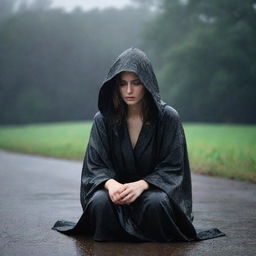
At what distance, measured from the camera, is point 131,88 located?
4426 millimetres

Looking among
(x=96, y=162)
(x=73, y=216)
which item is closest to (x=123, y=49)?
(x=73, y=216)

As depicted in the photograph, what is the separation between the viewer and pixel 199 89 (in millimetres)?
39844

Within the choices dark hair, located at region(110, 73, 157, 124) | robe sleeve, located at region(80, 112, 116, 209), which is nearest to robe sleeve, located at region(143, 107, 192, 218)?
dark hair, located at region(110, 73, 157, 124)

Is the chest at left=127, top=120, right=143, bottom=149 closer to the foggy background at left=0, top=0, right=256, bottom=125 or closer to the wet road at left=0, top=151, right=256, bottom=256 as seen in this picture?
the wet road at left=0, top=151, right=256, bottom=256

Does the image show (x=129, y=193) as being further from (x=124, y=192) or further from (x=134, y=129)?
(x=134, y=129)

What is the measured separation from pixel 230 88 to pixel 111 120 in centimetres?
3216

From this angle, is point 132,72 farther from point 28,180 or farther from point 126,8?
point 126,8

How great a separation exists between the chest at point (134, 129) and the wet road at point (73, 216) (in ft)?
2.98

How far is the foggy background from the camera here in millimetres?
37000

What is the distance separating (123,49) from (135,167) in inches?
1957

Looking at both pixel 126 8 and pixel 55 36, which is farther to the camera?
pixel 126 8

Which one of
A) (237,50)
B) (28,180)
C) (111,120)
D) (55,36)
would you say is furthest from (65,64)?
(111,120)

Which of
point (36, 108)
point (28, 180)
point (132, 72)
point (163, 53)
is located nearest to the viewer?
point (132, 72)

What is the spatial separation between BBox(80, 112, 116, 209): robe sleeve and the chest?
212 mm
